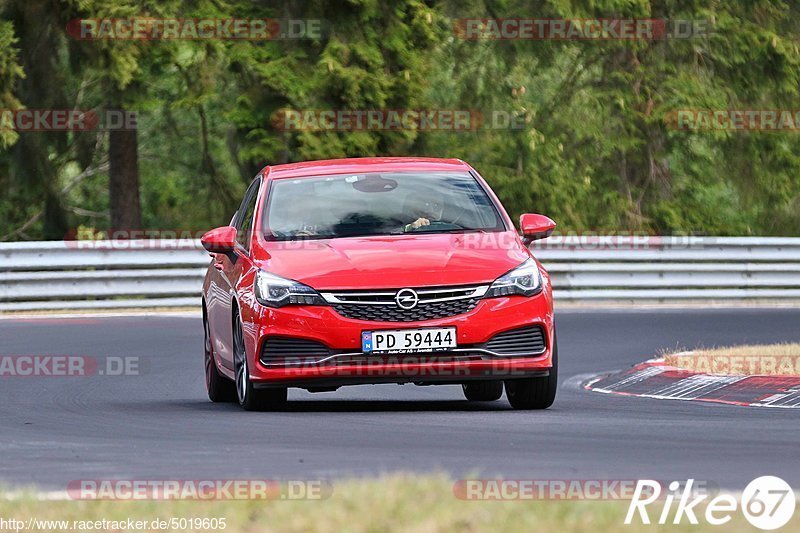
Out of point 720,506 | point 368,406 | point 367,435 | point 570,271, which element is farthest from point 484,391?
point 570,271

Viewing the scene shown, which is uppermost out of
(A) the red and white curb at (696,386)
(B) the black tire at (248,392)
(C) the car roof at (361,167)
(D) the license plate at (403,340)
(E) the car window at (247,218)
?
(C) the car roof at (361,167)

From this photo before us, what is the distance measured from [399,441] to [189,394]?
5244mm

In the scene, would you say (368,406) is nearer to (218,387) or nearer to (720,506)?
(218,387)

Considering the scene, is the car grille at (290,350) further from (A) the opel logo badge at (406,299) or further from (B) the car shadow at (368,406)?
(B) the car shadow at (368,406)

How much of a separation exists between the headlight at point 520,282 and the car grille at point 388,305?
24cm

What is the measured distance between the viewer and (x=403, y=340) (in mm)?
10891

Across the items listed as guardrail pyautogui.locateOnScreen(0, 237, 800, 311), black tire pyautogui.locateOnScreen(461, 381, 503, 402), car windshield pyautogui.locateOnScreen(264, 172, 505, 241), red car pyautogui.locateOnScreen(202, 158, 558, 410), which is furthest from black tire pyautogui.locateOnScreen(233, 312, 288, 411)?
guardrail pyautogui.locateOnScreen(0, 237, 800, 311)

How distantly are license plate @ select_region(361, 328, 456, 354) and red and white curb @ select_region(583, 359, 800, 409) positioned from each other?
9.12 feet

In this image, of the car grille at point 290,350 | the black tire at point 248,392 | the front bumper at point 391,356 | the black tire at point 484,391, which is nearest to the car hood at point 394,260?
the front bumper at point 391,356

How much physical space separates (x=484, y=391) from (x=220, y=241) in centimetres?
231

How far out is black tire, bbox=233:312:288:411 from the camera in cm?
1148

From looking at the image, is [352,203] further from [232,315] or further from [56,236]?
[56,236]

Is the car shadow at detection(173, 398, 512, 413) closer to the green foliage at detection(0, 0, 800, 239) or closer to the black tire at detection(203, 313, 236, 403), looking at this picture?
the black tire at detection(203, 313, 236, 403)

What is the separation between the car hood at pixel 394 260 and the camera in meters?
10.9
